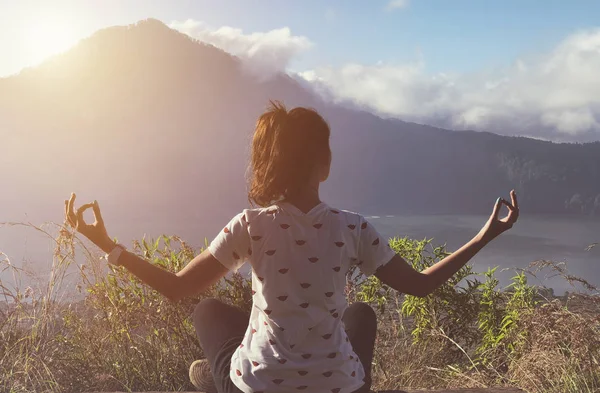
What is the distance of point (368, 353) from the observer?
256 cm

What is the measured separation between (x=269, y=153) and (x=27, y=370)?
2.48m

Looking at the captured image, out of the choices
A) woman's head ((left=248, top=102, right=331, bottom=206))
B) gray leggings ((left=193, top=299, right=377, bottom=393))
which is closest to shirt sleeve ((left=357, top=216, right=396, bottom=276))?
woman's head ((left=248, top=102, right=331, bottom=206))

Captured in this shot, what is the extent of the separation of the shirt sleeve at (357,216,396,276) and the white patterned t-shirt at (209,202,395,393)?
30mm

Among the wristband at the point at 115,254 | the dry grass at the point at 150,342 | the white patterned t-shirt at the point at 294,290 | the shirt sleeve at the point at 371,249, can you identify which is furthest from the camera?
the dry grass at the point at 150,342

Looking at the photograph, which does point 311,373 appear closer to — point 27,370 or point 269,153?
point 269,153

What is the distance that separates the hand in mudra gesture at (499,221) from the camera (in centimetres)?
247

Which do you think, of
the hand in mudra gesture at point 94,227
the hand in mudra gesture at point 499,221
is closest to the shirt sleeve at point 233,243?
the hand in mudra gesture at point 94,227

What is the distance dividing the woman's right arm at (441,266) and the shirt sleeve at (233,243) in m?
0.52

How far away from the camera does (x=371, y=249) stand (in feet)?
7.45

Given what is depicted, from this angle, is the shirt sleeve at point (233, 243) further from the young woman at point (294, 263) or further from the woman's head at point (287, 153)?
the woman's head at point (287, 153)

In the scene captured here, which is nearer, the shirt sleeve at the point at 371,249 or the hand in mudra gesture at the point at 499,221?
the shirt sleeve at the point at 371,249

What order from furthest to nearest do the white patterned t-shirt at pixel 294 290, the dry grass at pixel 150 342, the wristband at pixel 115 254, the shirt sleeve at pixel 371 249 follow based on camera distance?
the dry grass at pixel 150 342 < the wristband at pixel 115 254 < the shirt sleeve at pixel 371 249 < the white patterned t-shirt at pixel 294 290

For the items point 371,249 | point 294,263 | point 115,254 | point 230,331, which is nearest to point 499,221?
point 371,249

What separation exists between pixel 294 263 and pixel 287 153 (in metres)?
0.40
